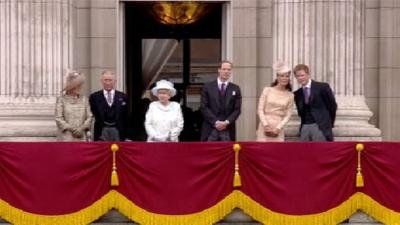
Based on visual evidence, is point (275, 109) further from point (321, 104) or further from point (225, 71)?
point (225, 71)

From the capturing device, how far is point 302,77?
14.8m

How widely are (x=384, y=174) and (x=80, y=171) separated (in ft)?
13.7

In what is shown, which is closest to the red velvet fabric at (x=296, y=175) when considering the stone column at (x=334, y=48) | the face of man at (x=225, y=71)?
the face of man at (x=225, y=71)

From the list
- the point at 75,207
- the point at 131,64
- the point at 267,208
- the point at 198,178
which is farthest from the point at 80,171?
the point at 131,64

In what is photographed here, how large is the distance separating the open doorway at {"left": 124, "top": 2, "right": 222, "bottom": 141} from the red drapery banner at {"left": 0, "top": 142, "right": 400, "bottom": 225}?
6.92 meters

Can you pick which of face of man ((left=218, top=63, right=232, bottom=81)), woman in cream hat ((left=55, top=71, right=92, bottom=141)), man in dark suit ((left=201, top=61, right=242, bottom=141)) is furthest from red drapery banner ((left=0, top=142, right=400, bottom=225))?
face of man ((left=218, top=63, right=232, bottom=81))

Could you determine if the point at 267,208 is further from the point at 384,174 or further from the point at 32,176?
the point at 32,176

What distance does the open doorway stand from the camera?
2111 cm

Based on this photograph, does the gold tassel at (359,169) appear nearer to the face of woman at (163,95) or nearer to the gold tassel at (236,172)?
the gold tassel at (236,172)

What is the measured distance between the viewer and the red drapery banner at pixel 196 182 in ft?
44.7

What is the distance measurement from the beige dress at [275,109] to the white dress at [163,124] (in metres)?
1.22

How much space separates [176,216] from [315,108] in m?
2.84

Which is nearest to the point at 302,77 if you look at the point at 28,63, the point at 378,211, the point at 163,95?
the point at 163,95

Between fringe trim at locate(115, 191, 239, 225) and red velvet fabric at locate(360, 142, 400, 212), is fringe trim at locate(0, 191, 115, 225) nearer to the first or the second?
fringe trim at locate(115, 191, 239, 225)
